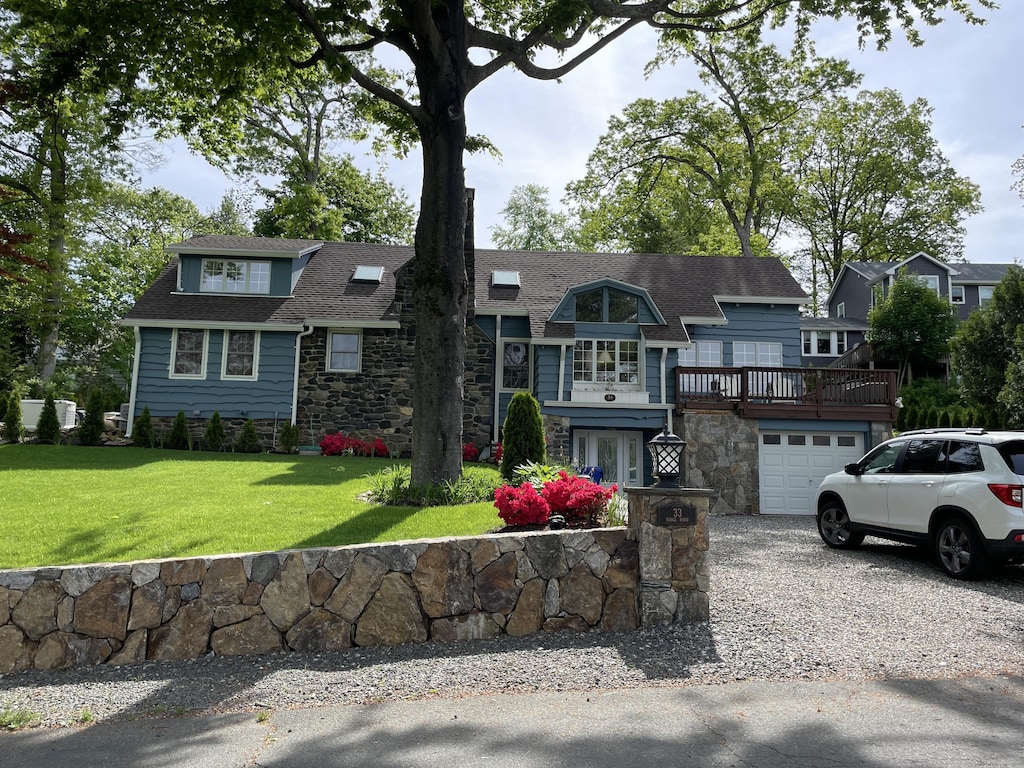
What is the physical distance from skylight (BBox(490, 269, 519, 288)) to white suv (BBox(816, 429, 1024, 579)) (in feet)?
41.5

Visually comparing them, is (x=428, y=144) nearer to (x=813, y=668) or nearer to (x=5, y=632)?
(x=5, y=632)

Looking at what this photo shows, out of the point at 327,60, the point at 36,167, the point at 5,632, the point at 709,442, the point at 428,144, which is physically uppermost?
the point at 36,167

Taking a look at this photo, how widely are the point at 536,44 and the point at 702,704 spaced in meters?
10.5

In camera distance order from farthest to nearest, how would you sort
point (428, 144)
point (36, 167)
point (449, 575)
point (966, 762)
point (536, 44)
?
point (36, 167) → point (536, 44) → point (428, 144) → point (449, 575) → point (966, 762)

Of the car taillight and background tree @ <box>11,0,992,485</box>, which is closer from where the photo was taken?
the car taillight

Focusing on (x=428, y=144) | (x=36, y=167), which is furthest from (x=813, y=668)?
(x=36, y=167)

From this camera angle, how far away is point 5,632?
545 cm

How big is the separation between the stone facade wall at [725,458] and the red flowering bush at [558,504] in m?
10.3

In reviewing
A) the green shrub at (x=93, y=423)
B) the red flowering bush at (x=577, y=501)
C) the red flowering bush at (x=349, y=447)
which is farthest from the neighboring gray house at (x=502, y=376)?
the red flowering bush at (x=577, y=501)

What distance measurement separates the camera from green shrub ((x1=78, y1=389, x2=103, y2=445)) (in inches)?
659

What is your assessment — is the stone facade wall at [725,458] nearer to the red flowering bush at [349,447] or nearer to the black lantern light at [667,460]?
the red flowering bush at [349,447]

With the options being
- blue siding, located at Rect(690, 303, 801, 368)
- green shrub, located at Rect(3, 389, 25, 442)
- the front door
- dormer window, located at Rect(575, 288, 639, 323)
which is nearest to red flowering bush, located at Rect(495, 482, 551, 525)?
the front door

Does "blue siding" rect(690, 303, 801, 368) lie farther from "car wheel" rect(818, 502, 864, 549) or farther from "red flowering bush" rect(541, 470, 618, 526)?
"red flowering bush" rect(541, 470, 618, 526)

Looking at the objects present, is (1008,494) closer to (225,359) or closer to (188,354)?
(225,359)
